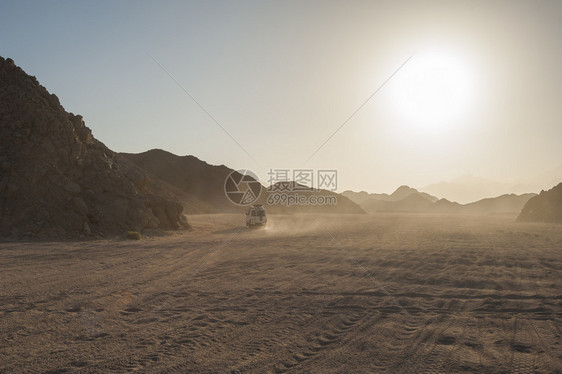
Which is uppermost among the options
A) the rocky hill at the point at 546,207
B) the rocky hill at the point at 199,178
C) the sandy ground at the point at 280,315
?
the rocky hill at the point at 199,178

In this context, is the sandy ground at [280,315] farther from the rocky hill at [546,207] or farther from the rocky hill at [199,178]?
the rocky hill at [199,178]

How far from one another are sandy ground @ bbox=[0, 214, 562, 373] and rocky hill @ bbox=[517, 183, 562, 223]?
126 feet

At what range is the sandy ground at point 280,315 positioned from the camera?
5.23 metres

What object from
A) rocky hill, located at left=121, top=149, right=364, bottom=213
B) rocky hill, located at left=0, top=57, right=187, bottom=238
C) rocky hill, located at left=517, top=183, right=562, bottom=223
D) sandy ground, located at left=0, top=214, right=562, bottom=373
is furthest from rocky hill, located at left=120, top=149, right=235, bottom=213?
sandy ground, located at left=0, top=214, right=562, bottom=373

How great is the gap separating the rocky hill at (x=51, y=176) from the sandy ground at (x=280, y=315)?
6211 millimetres

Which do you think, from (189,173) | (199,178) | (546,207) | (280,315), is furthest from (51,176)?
(189,173)

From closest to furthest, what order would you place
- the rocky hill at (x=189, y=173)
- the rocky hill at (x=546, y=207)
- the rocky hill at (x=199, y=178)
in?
the rocky hill at (x=546, y=207), the rocky hill at (x=199, y=178), the rocky hill at (x=189, y=173)

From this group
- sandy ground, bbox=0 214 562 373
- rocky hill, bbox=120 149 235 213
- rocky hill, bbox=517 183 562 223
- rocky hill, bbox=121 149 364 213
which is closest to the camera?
sandy ground, bbox=0 214 562 373

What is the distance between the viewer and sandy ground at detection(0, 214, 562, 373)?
523 centimetres

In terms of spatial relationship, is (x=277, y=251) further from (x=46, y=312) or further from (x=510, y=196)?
(x=510, y=196)

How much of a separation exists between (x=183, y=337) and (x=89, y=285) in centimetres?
492

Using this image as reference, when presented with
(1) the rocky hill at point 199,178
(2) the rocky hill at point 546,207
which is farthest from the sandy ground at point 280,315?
(1) the rocky hill at point 199,178

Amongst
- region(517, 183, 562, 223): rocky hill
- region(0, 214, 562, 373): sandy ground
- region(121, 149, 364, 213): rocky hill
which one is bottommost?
region(0, 214, 562, 373): sandy ground

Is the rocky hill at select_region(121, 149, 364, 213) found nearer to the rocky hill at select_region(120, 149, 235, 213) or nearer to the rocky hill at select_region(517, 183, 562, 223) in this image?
the rocky hill at select_region(120, 149, 235, 213)
